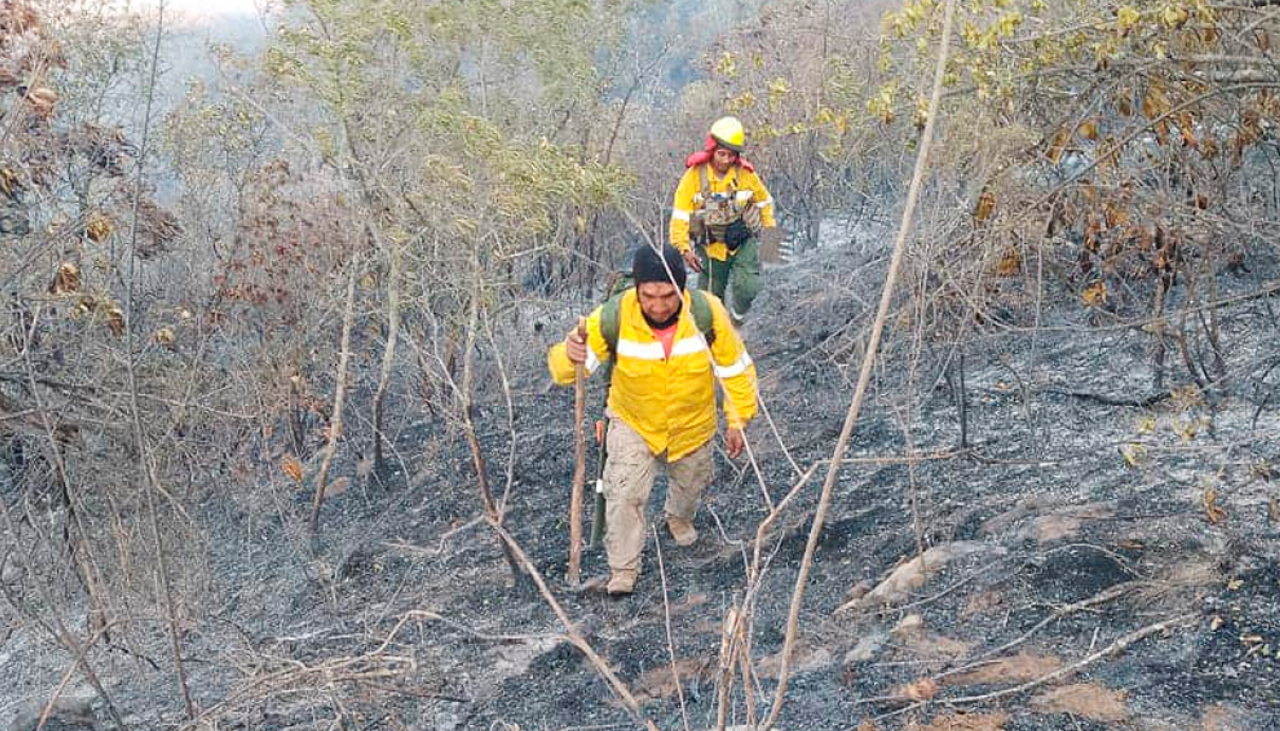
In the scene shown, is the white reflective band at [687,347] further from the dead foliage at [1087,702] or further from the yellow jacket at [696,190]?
the yellow jacket at [696,190]

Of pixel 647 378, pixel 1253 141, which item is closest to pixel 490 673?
pixel 647 378

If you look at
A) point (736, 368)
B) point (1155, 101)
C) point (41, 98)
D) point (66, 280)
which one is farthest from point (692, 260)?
point (41, 98)

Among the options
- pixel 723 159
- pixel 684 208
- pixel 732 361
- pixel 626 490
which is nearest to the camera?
pixel 732 361

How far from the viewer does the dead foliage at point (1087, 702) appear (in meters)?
3.34

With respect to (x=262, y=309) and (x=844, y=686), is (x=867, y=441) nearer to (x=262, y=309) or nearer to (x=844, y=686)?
(x=844, y=686)

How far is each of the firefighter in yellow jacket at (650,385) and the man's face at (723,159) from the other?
218 centimetres

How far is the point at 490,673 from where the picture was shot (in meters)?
4.81

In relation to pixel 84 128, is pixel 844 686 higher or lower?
lower

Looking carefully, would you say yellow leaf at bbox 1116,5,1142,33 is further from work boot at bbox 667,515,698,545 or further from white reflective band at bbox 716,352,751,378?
work boot at bbox 667,515,698,545

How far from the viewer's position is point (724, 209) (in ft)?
23.1

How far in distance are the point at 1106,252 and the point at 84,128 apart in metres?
5.05

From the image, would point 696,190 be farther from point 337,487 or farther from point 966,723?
point 966,723

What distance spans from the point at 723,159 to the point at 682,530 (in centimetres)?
245

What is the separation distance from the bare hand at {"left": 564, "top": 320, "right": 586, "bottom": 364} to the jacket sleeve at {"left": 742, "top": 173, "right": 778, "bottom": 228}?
2685mm
